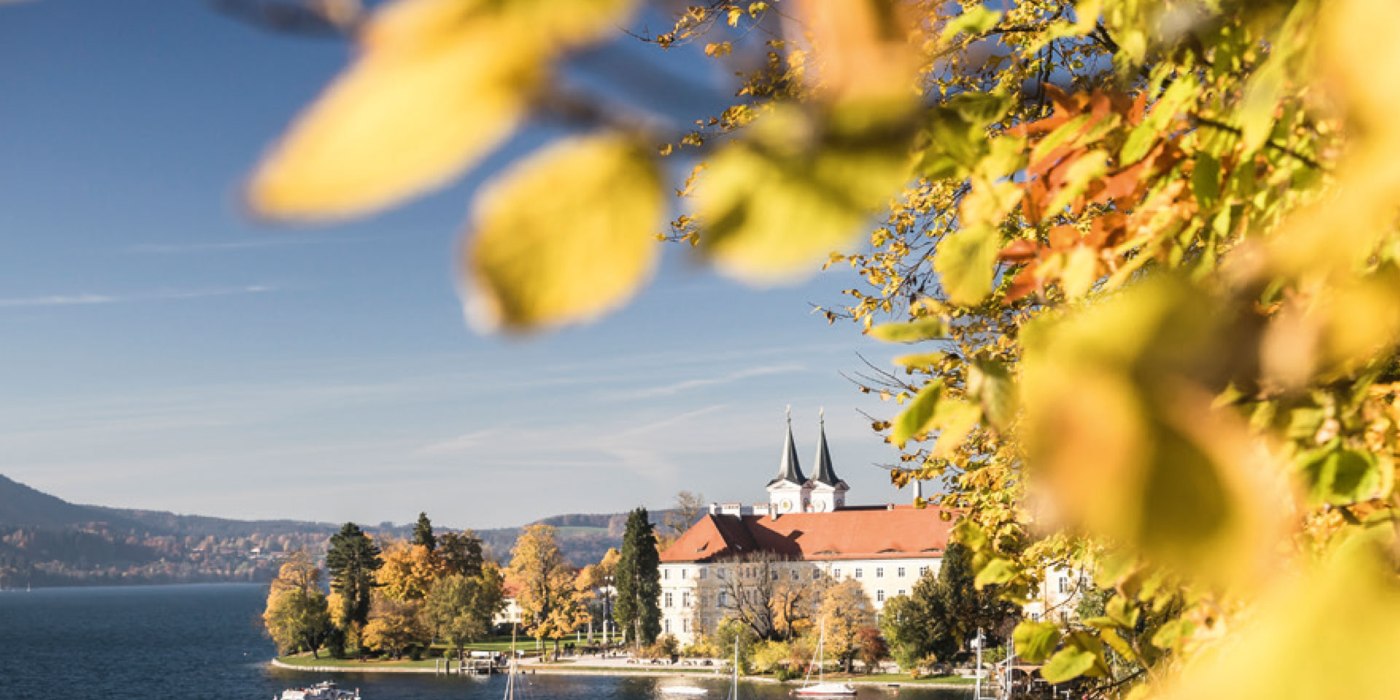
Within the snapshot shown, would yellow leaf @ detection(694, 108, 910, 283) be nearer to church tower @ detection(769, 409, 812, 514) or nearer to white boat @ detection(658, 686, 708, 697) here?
white boat @ detection(658, 686, 708, 697)

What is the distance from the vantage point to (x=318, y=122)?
27 cm

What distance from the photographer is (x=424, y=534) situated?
5956 centimetres

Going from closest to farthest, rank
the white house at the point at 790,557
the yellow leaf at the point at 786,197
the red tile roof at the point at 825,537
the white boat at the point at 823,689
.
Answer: the yellow leaf at the point at 786,197
the white boat at the point at 823,689
the white house at the point at 790,557
the red tile roof at the point at 825,537

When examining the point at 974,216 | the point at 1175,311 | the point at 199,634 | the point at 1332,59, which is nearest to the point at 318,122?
the point at 1175,311

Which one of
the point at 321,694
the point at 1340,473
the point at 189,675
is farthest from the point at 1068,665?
the point at 189,675

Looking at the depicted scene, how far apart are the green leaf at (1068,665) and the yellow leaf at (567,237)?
154 cm

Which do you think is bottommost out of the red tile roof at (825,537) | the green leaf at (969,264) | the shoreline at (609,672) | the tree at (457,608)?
the shoreline at (609,672)

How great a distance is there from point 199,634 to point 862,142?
4265 inches

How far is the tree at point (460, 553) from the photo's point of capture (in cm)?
6010

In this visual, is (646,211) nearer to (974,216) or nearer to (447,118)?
(447,118)

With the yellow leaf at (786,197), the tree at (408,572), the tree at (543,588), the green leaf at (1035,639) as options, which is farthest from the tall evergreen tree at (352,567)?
the yellow leaf at (786,197)

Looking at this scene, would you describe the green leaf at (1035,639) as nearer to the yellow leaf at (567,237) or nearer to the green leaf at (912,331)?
the green leaf at (912,331)

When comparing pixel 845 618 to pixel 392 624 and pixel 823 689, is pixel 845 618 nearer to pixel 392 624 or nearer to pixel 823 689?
pixel 823 689

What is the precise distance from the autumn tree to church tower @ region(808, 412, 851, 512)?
28192 millimetres
